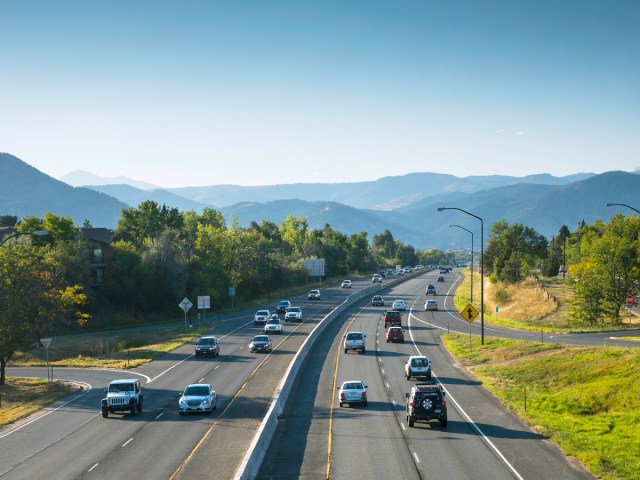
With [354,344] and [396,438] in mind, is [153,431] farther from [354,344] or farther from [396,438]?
[354,344]

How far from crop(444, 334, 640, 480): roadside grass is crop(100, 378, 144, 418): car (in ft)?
61.8

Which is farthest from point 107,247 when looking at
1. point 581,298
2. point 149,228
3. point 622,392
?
point 622,392

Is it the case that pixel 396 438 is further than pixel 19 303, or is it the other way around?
pixel 19 303

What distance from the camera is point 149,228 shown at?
454 feet

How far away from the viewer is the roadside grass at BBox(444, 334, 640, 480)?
85.5 feet

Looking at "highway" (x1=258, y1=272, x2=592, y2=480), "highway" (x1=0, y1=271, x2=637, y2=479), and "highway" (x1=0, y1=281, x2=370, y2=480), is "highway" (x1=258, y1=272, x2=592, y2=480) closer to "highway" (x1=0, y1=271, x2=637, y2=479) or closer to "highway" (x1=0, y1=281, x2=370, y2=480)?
"highway" (x1=0, y1=271, x2=637, y2=479)

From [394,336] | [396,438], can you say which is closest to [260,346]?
[394,336]

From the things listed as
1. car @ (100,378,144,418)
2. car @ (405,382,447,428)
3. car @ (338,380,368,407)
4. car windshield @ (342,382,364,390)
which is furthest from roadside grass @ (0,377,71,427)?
car @ (405,382,447,428)

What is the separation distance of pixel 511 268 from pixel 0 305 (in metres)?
94.0

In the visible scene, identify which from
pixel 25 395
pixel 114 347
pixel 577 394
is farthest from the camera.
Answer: pixel 114 347

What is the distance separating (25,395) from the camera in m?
43.0

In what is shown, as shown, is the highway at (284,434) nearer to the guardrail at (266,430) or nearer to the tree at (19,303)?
the guardrail at (266,430)

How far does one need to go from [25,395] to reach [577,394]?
32.3 metres

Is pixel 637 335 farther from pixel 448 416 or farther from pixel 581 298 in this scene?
pixel 448 416
